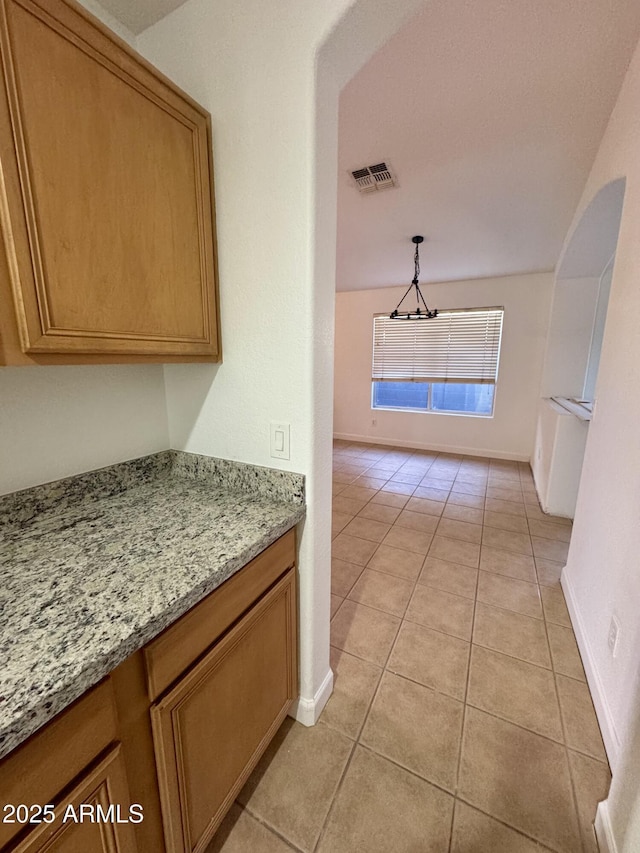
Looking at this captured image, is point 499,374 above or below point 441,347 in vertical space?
below

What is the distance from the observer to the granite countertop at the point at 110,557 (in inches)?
21.5

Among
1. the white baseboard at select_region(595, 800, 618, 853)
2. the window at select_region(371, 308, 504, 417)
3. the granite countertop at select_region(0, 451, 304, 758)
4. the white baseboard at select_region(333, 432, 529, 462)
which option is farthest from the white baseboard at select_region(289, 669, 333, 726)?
the window at select_region(371, 308, 504, 417)

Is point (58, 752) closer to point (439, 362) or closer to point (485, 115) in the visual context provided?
point (485, 115)

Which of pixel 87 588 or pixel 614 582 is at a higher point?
pixel 87 588

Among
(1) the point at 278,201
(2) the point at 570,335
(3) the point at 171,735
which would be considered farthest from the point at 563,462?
(3) the point at 171,735

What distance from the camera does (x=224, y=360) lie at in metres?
1.23

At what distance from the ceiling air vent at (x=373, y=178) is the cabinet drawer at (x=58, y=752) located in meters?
2.72

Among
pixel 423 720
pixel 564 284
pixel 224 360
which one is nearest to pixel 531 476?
pixel 564 284

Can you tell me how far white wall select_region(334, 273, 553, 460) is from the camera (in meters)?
4.45

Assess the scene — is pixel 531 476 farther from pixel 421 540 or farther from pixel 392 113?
pixel 392 113

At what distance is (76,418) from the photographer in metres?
1.14

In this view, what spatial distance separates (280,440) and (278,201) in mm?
733

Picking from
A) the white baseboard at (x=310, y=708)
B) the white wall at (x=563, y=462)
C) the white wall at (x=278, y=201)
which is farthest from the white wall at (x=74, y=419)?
the white wall at (x=563, y=462)

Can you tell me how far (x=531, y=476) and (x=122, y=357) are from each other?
4.52 meters
